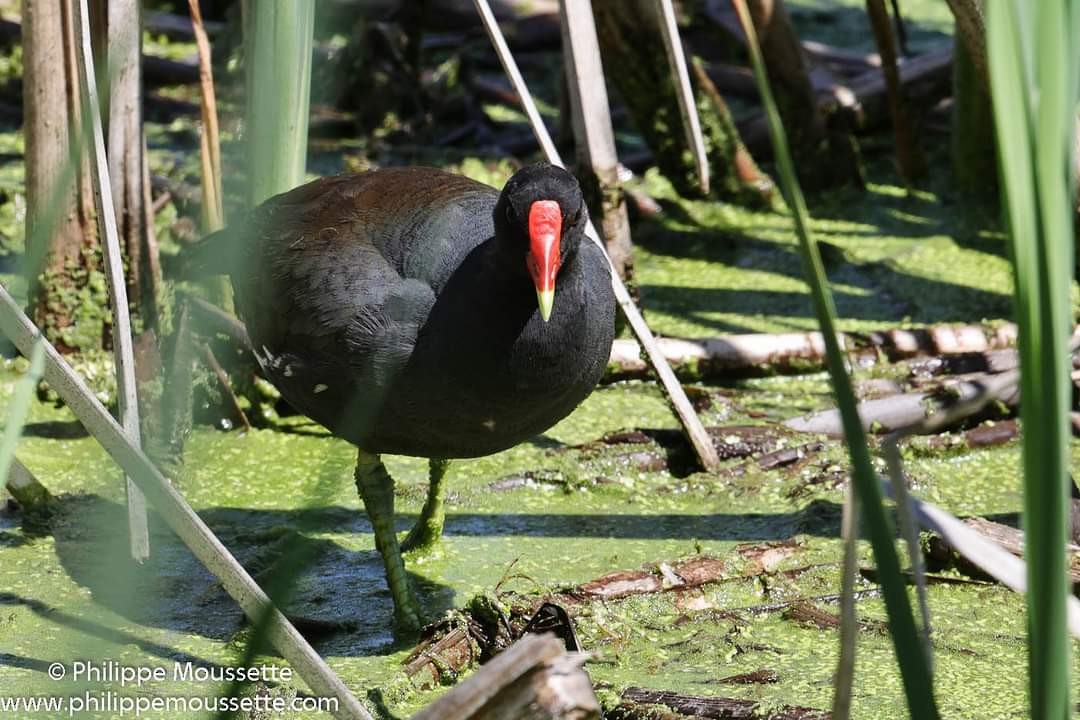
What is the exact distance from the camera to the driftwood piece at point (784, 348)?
141 inches

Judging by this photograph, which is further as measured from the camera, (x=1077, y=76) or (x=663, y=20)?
(x=663, y=20)

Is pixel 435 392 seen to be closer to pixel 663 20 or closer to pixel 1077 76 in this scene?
pixel 663 20

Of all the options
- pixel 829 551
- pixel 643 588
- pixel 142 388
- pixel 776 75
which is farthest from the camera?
pixel 776 75

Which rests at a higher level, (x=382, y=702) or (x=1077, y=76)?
(x=1077, y=76)

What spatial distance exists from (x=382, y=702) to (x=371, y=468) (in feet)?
1.90

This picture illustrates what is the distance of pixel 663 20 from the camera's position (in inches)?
119

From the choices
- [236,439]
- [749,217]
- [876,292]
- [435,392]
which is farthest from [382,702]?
[749,217]

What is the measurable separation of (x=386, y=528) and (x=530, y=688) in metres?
1.38

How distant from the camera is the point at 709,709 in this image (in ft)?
6.95

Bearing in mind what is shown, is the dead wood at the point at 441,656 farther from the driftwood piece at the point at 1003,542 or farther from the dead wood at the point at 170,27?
the dead wood at the point at 170,27

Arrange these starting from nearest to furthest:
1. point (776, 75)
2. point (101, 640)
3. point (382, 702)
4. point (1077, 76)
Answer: point (1077, 76) → point (382, 702) → point (101, 640) → point (776, 75)

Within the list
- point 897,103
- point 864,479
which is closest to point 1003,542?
point 864,479

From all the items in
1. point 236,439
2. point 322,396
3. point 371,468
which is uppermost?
point 322,396

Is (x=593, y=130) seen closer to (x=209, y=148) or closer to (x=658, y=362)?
(x=658, y=362)
